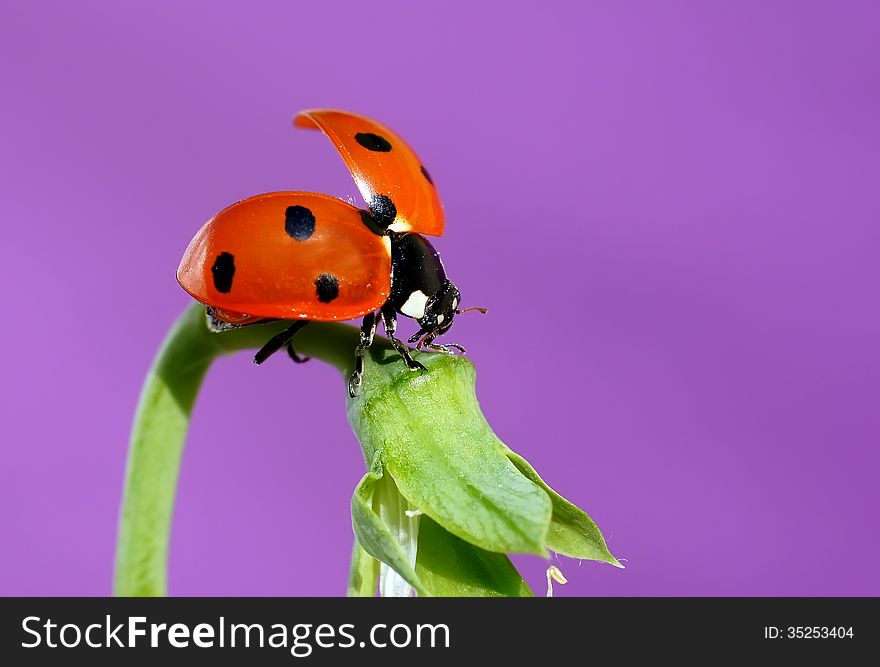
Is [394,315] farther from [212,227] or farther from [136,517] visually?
[136,517]

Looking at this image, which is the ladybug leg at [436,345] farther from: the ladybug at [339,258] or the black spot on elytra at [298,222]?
the black spot on elytra at [298,222]

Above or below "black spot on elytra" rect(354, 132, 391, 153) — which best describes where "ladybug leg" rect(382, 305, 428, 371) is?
below

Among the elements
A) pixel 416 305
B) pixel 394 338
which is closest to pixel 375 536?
pixel 394 338

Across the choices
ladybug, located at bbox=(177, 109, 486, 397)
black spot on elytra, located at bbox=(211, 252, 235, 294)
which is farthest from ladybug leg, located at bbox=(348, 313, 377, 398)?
black spot on elytra, located at bbox=(211, 252, 235, 294)

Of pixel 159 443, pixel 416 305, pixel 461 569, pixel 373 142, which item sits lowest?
pixel 461 569

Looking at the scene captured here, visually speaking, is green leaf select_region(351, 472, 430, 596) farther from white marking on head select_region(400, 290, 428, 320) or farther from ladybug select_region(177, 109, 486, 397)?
white marking on head select_region(400, 290, 428, 320)

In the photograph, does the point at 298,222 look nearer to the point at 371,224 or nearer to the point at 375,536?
the point at 371,224

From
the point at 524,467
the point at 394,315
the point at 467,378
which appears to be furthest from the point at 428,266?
the point at 524,467
